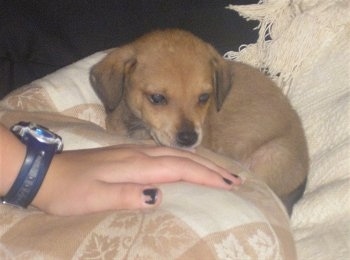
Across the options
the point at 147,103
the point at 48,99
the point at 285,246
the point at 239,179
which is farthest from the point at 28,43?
the point at 285,246

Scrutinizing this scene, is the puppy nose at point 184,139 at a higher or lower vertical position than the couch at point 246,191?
lower

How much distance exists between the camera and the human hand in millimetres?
1374

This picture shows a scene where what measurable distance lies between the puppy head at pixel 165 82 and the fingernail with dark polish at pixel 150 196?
71 cm

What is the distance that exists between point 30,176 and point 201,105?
0.93m

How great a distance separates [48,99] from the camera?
211 cm

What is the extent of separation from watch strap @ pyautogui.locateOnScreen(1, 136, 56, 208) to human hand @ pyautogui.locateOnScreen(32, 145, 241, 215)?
0.02m

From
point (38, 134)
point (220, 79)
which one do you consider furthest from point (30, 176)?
point (220, 79)

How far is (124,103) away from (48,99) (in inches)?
11.7

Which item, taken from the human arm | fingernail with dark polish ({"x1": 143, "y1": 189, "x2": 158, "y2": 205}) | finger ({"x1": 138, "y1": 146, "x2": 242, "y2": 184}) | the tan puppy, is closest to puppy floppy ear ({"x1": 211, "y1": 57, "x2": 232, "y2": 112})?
the tan puppy

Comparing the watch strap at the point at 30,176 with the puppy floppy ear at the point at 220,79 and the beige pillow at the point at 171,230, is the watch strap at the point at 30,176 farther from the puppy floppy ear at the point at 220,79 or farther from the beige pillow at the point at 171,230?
the puppy floppy ear at the point at 220,79

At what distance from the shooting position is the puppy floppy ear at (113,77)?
2.20 m

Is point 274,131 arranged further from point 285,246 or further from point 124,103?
point 285,246

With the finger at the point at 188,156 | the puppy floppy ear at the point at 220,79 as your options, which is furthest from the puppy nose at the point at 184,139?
the finger at the point at 188,156

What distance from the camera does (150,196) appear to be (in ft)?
4.51
